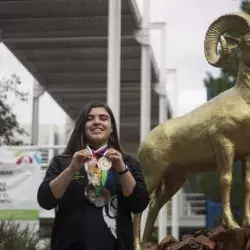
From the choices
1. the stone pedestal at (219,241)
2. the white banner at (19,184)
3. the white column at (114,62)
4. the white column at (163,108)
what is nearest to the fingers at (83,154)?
the stone pedestal at (219,241)

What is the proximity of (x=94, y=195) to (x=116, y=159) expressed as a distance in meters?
0.24

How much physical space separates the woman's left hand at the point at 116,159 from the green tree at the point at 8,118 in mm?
16428

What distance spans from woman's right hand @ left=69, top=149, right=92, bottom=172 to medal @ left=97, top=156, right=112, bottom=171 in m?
0.07

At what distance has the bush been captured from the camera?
12562 mm

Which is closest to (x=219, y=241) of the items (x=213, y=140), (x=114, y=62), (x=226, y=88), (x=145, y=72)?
(x=213, y=140)

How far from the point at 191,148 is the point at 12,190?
895 cm

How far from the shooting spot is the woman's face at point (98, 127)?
10.0ft

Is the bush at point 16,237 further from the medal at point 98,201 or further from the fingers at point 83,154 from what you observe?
the fingers at point 83,154

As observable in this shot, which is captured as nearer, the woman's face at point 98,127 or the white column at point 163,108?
the woman's face at point 98,127

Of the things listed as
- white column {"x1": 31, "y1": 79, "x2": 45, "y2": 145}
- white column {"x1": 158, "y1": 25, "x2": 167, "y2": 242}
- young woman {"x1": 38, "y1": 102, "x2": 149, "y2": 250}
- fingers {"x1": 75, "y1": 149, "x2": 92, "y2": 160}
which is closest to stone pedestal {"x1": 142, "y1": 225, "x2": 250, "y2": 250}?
young woman {"x1": 38, "y1": 102, "x2": 149, "y2": 250}

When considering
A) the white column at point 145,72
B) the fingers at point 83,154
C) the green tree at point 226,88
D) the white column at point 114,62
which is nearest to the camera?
the fingers at point 83,154

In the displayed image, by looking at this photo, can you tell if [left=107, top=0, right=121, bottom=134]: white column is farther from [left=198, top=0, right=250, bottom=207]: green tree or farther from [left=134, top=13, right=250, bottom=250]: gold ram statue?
[left=134, top=13, right=250, bottom=250]: gold ram statue

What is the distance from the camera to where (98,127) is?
3070mm

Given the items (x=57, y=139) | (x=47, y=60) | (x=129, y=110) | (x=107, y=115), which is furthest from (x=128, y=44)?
(x=107, y=115)
